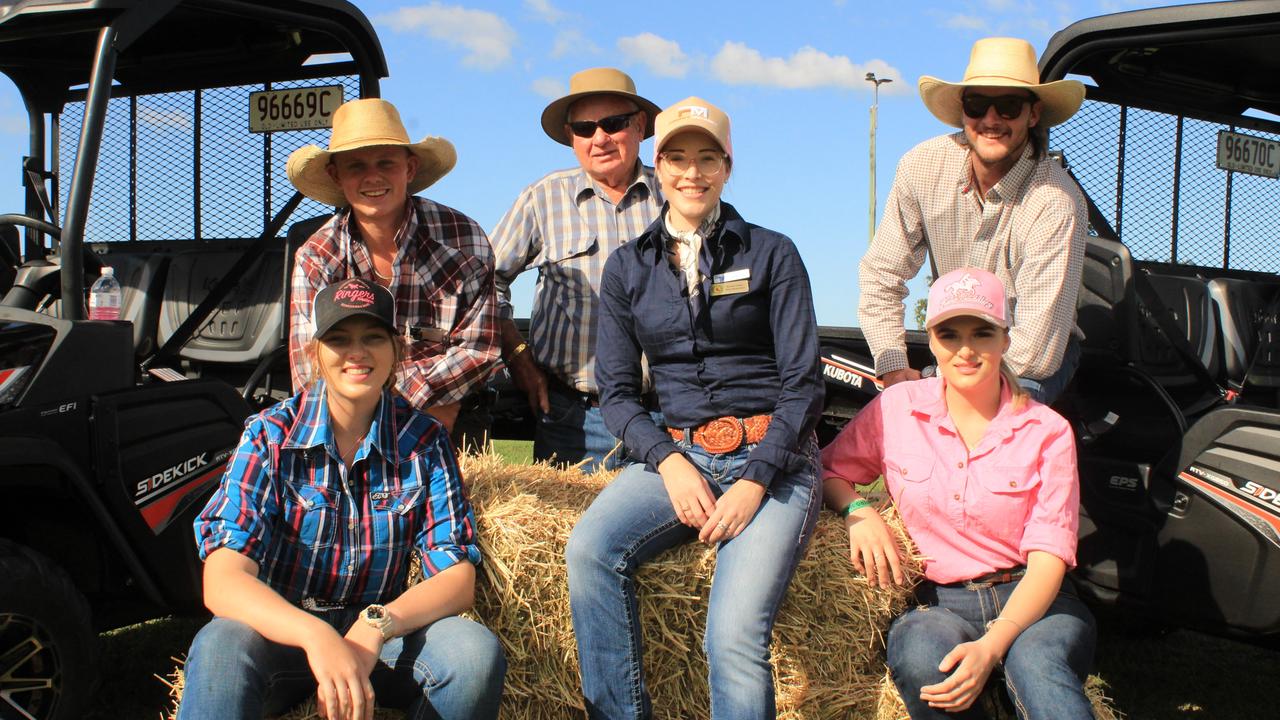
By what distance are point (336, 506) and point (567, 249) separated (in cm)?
169

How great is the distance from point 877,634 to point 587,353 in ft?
4.92

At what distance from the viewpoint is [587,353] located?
4219 mm

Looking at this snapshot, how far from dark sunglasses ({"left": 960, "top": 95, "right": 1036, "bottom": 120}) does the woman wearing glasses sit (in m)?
0.93

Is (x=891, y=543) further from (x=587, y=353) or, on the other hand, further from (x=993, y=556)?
(x=587, y=353)

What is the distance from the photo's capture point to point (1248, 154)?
15.4ft

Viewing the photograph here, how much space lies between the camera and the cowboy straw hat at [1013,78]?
373cm

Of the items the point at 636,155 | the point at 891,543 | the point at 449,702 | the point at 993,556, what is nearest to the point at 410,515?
the point at 449,702

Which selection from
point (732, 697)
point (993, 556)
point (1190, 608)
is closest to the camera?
point (732, 697)

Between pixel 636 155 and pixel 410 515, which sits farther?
pixel 636 155

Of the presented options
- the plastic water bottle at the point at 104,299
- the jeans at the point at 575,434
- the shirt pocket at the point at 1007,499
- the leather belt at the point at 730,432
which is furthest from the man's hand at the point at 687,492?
the plastic water bottle at the point at 104,299

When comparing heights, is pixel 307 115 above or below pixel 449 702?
above

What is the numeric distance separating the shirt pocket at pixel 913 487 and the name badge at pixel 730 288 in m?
0.64

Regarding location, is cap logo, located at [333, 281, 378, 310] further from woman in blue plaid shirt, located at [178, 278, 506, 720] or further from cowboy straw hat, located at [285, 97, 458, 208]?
cowboy straw hat, located at [285, 97, 458, 208]

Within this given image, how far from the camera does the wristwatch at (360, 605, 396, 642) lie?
104 inches
